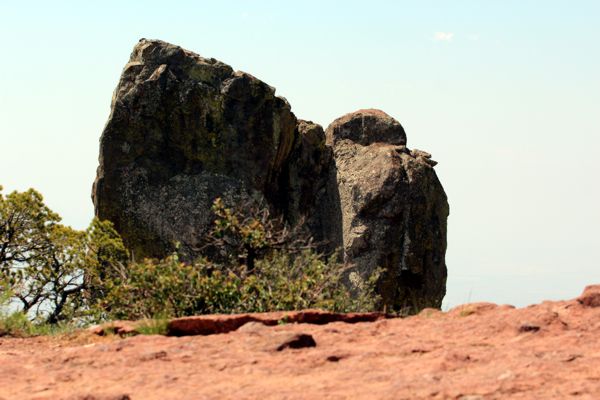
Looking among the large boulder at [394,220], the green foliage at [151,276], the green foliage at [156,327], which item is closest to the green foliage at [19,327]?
the green foliage at [151,276]

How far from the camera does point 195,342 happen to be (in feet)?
27.7

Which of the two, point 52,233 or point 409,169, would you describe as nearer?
point 52,233

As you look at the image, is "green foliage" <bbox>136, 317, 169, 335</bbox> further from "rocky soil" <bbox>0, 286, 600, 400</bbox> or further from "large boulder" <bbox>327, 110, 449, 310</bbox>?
"large boulder" <bbox>327, 110, 449, 310</bbox>

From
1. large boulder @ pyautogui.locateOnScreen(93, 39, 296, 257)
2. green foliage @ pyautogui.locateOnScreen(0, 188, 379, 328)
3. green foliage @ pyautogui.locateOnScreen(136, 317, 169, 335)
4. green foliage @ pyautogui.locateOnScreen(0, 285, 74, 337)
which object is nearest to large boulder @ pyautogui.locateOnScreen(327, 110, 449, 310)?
large boulder @ pyautogui.locateOnScreen(93, 39, 296, 257)

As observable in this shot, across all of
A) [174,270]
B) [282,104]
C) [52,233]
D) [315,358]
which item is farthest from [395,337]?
[282,104]

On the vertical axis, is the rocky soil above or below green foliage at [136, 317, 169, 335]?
below

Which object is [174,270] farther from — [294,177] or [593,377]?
[294,177]

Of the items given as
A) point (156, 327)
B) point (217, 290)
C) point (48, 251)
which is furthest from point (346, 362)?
point (48, 251)

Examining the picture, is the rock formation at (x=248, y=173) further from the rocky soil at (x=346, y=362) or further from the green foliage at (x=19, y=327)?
the rocky soil at (x=346, y=362)

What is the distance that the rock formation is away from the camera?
24719mm

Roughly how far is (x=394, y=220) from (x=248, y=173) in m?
4.96

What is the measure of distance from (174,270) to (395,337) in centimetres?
533

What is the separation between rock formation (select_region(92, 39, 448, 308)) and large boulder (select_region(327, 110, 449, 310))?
0.03 m

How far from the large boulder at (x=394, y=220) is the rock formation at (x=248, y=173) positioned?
35 millimetres
